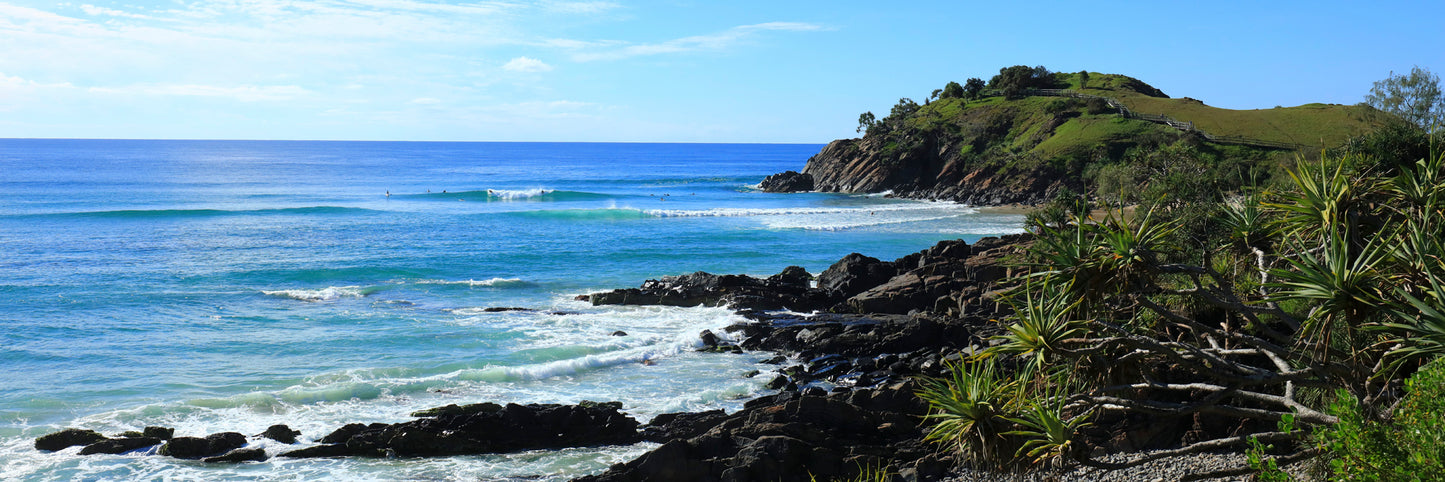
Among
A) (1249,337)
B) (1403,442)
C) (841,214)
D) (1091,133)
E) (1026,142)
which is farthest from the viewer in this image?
(1026,142)

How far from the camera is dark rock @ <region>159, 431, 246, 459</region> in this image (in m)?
18.0

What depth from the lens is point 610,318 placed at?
31.9 meters

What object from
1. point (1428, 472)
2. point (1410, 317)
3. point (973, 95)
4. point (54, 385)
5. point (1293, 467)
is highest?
point (973, 95)

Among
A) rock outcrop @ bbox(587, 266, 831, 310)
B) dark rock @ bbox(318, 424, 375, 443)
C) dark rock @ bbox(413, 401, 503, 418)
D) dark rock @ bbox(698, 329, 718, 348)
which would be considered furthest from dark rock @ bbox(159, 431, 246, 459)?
rock outcrop @ bbox(587, 266, 831, 310)

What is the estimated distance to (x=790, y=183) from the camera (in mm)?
106188

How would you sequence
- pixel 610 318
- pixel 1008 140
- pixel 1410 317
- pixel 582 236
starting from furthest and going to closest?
pixel 1008 140 < pixel 582 236 < pixel 610 318 < pixel 1410 317

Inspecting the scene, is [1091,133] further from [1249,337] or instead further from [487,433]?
[487,433]

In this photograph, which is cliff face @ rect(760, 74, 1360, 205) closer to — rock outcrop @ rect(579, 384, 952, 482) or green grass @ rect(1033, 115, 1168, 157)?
green grass @ rect(1033, 115, 1168, 157)

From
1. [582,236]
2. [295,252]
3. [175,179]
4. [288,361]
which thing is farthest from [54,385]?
[175,179]

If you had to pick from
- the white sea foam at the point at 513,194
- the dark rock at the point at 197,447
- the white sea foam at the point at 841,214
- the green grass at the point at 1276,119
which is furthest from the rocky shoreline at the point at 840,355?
the white sea foam at the point at 513,194

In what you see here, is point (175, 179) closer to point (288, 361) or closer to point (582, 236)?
point (582, 236)

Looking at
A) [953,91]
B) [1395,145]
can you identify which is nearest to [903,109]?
[953,91]

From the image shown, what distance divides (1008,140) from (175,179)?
96790mm

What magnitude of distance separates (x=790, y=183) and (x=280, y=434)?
89.5 metres
